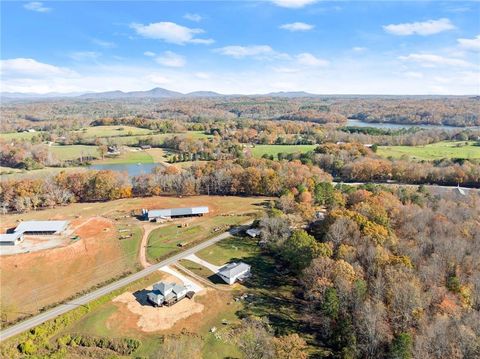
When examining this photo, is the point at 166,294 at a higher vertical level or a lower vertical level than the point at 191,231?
higher

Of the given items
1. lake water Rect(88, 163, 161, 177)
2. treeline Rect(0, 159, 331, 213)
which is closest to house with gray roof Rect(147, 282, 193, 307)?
treeline Rect(0, 159, 331, 213)

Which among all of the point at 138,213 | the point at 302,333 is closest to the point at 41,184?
the point at 138,213

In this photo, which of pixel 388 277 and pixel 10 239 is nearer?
pixel 388 277

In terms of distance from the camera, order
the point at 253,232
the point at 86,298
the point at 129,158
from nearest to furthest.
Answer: the point at 86,298 → the point at 253,232 → the point at 129,158

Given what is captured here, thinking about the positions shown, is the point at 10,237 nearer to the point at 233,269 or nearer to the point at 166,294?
the point at 166,294

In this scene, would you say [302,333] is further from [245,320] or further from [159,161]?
[159,161]

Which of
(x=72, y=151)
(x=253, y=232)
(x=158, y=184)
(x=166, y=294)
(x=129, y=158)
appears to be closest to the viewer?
(x=166, y=294)

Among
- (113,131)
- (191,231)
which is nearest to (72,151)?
(113,131)
